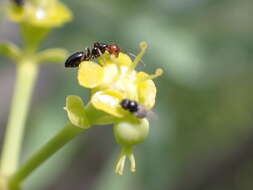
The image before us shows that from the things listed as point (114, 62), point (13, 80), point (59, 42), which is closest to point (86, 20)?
point (59, 42)

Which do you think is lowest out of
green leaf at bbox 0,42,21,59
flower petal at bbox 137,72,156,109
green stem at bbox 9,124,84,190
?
green stem at bbox 9,124,84,190

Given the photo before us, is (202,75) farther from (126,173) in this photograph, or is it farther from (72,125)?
(72,125)

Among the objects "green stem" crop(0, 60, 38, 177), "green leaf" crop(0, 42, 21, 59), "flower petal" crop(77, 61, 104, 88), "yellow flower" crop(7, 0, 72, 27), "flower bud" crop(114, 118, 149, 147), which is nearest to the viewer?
"flower bud" crop(114, 118, 149, 147)

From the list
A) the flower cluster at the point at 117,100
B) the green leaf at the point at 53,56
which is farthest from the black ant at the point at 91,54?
the green leaf at the point at 53,56

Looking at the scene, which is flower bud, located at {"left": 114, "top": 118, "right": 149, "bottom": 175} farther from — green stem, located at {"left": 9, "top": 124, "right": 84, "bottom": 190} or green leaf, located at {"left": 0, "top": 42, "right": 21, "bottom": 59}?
green leaf, located at {"left": 0, "top": 42, "right": 21, "bottom": 59}

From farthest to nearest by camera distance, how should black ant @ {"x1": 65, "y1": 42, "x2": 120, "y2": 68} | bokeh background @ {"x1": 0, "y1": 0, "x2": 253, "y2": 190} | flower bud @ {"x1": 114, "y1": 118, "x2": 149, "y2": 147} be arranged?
bokeh background @ {"x1": 0, "y1": 0, "x2": 253, "y2": 190}
black ant @ {"x1": 65, "y1": 42, "x2": 120, "y2": 68}
flower bud @ {"x1": 114, "y1": 118, "x2": 149, "y2": 147}

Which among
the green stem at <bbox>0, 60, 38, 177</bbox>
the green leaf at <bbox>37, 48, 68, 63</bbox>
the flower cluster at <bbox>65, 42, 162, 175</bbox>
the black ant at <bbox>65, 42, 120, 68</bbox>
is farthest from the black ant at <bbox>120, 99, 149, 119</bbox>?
the green leaf at <bbox>37, 48, 68, 63</bbox>

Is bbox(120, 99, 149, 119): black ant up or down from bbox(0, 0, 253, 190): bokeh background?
down

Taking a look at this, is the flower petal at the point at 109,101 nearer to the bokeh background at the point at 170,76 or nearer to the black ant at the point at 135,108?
the black ant at the point at 135,108
